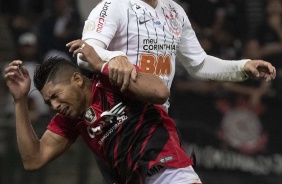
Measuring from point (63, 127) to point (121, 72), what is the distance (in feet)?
2.39

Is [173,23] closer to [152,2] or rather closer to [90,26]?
Answer: [152,2]

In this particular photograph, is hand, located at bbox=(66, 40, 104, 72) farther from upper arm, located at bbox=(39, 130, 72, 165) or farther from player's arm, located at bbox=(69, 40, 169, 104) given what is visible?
upper arm, located at bbox=(39, 130, 72, 165)

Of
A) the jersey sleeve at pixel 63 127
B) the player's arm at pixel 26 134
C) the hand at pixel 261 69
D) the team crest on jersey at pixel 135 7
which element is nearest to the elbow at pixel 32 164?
the player's arm at pixel 26 134

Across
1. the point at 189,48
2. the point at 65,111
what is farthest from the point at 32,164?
the point at 189,48

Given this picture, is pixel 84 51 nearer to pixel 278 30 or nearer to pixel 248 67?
pixel 248 67

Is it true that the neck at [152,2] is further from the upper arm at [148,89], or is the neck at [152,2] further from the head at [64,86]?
the upper arm at [148,89]

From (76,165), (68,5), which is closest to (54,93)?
(76,165)

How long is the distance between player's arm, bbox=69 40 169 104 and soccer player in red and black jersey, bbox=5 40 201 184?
0.10 meters

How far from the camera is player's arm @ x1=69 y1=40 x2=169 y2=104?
374cm

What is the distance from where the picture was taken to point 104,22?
4047 millimetres

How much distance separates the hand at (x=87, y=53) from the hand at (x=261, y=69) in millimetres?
927

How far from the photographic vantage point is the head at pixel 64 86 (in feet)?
13.1

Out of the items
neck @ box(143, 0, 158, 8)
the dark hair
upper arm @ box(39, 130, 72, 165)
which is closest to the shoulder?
neck @ box(143, 0, 158, 8)

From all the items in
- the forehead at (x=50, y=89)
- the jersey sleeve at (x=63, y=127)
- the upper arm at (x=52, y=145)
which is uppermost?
the forehead at (x=50, y=89)
